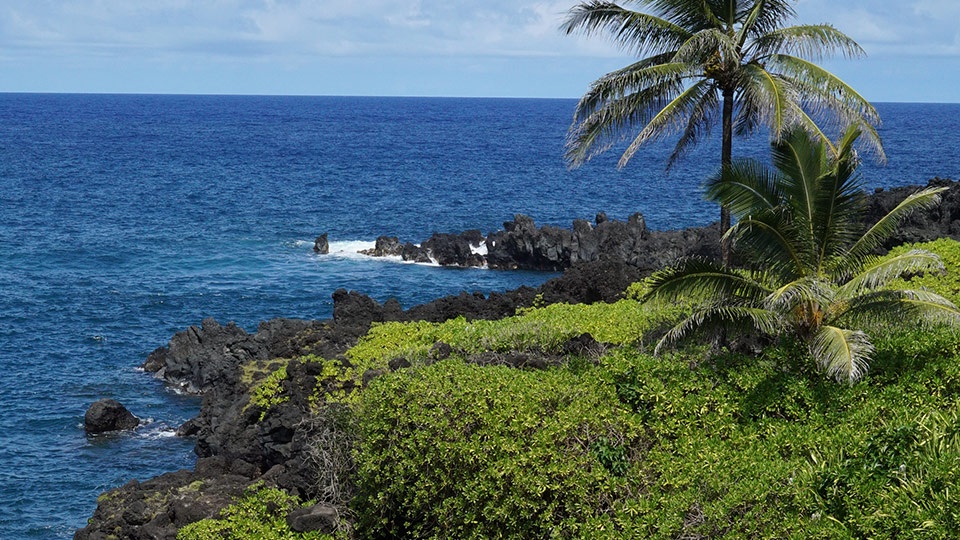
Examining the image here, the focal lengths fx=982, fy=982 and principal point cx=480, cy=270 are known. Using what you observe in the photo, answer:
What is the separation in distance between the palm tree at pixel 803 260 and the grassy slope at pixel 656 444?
33.8 inches

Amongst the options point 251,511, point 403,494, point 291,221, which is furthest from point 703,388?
point 291,221

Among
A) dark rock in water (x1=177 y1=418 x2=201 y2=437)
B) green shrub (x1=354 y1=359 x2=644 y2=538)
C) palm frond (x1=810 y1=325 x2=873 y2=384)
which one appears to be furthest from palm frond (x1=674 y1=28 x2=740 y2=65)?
dark rock in water (x1=177 y1=418 x2=201 y2=437)

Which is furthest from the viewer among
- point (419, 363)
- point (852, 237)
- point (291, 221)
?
point (291, 221)

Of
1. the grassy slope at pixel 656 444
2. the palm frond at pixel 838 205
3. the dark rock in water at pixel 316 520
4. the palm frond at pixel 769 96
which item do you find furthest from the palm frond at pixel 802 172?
the dark rock in water at pixel 316 520

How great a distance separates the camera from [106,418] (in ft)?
113

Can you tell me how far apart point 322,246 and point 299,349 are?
114ft

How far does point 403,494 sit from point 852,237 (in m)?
10.5

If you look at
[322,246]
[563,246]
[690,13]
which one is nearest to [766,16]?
[690,13]

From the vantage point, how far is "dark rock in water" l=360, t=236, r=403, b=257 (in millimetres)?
66250

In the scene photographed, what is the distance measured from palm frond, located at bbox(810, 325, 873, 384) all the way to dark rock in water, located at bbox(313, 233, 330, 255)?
169 feet

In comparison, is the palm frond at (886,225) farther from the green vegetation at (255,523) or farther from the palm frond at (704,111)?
the green vegetation at (255,523)

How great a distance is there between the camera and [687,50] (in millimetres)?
23641

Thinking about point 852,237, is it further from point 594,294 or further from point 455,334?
point 594,294

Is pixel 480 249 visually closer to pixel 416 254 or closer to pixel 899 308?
pixel 416 254
